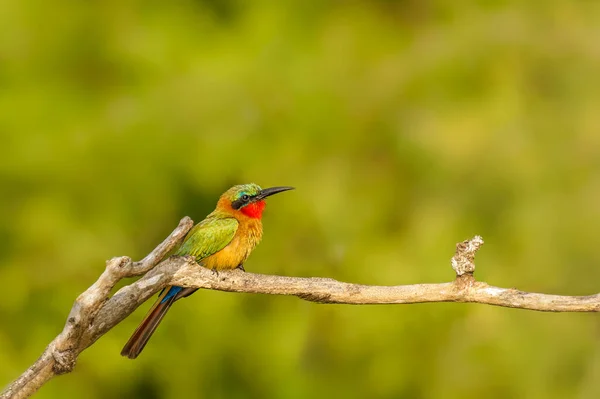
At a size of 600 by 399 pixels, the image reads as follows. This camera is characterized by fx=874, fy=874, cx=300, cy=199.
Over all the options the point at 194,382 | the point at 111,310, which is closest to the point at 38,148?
the point at 194,382

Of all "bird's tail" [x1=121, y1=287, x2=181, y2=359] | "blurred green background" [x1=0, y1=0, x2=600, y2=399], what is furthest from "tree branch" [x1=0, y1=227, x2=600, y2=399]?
"blurred green background" [x1=0, y1=0, x2=600, y2=399]

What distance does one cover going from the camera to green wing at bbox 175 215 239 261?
3891 millimetres

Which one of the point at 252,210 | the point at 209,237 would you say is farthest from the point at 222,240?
the point at 252,210

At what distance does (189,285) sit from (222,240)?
0.59 metres

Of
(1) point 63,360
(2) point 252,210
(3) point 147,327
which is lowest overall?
(1) point 63,360

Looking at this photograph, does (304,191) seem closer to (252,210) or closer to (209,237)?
(252,210)

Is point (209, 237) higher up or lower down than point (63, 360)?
higher up

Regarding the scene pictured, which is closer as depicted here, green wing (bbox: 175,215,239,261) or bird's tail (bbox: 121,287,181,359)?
bird's tail (bbox: 121,287,181,359)

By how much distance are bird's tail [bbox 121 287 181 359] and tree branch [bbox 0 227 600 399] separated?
11.2 inches

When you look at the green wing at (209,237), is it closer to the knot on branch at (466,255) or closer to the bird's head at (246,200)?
the bird's head at (246,200)

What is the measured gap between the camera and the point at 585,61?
7.24 m

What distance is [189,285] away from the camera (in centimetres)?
338

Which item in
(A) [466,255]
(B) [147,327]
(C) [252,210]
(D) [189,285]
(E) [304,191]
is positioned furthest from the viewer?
(E) [304,191]

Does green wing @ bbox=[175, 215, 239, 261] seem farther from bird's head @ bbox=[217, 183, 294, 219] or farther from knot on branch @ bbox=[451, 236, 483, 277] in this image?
knot on branch @ bbox=[451, 236, 483, 277]
